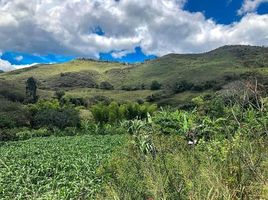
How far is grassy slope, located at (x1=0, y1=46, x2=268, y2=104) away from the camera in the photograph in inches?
4190

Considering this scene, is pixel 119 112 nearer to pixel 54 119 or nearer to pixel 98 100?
pixel 54 119

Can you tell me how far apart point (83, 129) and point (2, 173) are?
29.7m

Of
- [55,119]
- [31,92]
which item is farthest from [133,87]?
[55,119]

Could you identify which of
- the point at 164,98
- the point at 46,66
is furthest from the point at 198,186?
the point at 46,66

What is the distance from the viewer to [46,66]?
174000 mm

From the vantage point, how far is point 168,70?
447ft

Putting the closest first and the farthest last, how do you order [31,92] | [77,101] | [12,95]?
1. [12,95]
2. [31,92]
3. [77,101]

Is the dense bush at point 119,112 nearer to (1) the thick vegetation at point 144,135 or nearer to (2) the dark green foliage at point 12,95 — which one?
(1) the thick vegetation at point 144,135

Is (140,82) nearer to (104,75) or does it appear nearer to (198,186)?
→ (104,75)

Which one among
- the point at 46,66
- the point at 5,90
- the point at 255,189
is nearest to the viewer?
the point at 255,189

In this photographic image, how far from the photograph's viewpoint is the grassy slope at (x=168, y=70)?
106 meters

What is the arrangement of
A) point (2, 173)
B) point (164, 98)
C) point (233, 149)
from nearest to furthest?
point (233, 149), point (2, 173), point (164, 98)

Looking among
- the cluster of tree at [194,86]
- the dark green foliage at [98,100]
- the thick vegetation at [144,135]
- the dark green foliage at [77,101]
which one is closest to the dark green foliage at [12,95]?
the thick vegetation at [144,135]

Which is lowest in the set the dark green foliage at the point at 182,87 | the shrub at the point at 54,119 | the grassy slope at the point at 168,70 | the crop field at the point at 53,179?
the shrub at the point at 54,119
